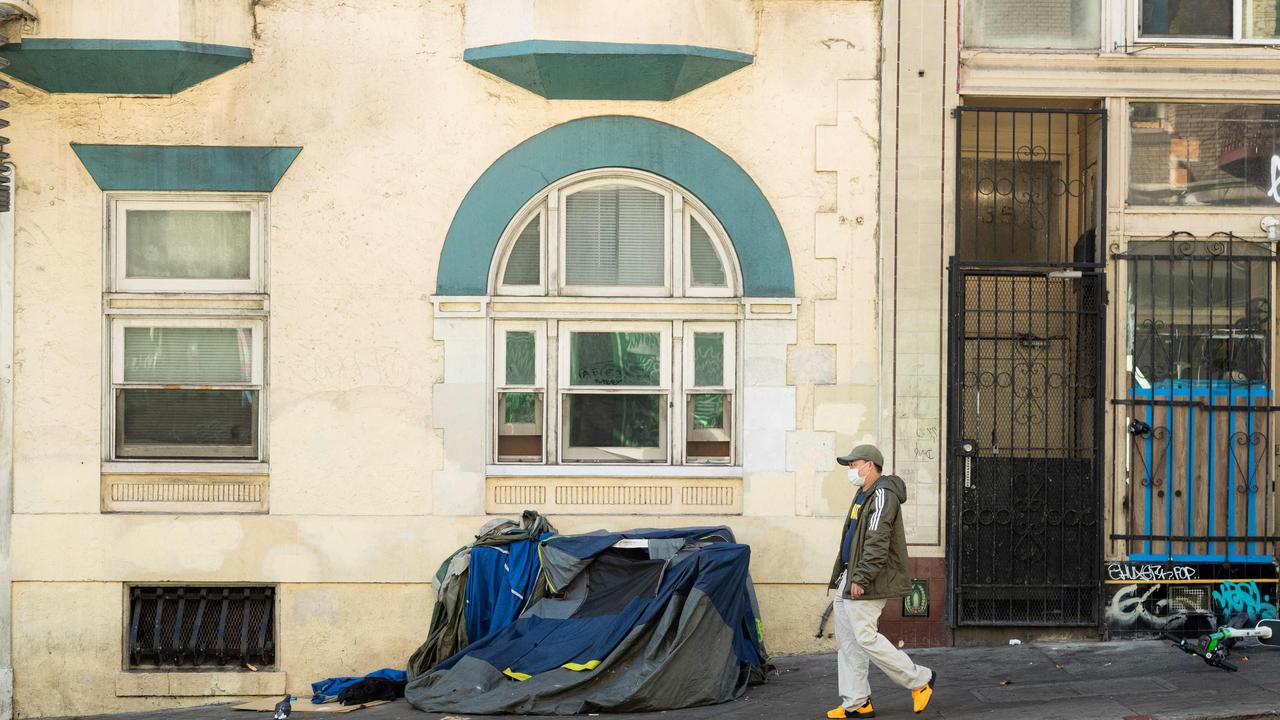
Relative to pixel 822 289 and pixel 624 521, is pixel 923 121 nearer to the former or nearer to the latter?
pixel 822 289

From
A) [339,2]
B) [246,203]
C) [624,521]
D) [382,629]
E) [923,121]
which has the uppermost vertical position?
[339,2]

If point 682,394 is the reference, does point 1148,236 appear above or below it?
above

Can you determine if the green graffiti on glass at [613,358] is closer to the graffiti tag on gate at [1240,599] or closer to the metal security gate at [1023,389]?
the metal security gate at [1023,389]

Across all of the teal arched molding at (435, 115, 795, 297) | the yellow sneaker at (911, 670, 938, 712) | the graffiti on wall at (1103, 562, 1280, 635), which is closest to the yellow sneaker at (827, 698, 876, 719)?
the yellow sneaker at (911, 670, 938, 712)

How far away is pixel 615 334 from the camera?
980 centimetres

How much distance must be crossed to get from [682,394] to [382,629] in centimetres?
284

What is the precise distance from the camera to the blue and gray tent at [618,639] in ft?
27.3

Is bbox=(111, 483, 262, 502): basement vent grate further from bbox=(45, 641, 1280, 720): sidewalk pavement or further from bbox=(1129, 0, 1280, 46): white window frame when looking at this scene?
bbox=(1129, 0, 1280, 46): white window frame

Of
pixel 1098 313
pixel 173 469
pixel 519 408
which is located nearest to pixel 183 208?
pixel 173 469

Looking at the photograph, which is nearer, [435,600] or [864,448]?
[864,448]

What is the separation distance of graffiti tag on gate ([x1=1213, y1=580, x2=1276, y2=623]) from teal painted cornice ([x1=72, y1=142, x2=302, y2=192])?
7.67 m

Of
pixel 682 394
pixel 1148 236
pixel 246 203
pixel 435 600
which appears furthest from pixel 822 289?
pixel 246 203

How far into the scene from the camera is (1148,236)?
31.9 feet

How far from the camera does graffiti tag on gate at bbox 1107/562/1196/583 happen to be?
9.66m
